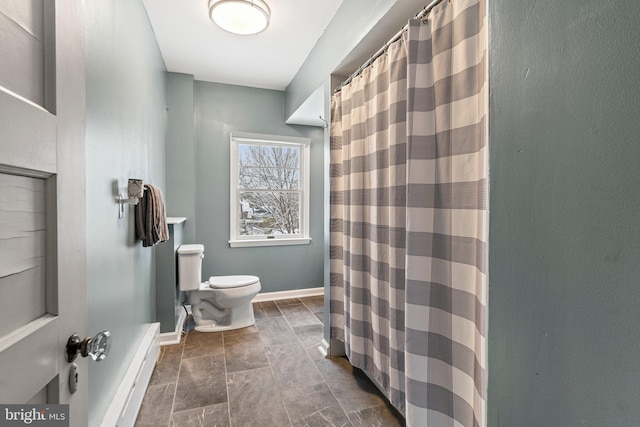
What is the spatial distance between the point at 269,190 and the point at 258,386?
226 centimetres

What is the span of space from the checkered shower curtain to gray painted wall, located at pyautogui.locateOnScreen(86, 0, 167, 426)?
1293 mm

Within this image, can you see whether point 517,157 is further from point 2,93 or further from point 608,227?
point 2,93

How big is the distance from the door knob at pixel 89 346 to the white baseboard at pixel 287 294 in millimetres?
2894

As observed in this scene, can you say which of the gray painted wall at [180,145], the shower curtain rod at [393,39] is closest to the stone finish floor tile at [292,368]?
the gray painted wall at [180,145]

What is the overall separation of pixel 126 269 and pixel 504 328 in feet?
5.77

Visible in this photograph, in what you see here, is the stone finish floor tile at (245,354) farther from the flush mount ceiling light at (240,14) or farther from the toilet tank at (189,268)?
the flush mount ceiling light at (240,14)

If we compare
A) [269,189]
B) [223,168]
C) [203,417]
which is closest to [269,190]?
[269,189]

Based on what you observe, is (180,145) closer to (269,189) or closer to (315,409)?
(269,189)

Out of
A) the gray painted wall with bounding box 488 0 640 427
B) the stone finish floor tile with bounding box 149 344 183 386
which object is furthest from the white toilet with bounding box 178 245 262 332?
the gray painted wall with bounding box 488 0 640 427

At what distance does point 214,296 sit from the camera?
2.75 metres

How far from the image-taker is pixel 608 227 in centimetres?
56

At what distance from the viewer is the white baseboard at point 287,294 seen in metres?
3.54

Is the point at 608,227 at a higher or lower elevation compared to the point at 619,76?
lower

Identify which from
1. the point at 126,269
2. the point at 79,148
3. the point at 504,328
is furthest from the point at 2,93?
the point at 126,269
